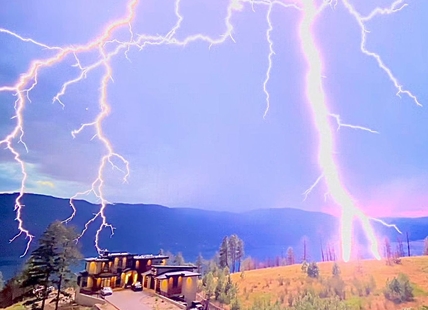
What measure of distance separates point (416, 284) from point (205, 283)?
116 centimetres

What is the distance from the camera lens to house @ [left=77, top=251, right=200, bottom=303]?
8.89ft

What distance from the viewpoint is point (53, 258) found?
2.80m

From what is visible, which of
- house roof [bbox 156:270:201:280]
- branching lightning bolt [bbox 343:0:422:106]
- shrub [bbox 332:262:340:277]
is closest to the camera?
shrub [bbox 332:262:340:277]

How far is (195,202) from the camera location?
2953 mm

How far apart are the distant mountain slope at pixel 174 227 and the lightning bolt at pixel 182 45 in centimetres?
5

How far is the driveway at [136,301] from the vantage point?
104 inches

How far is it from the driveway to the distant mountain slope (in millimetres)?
272

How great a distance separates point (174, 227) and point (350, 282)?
1.09 meters

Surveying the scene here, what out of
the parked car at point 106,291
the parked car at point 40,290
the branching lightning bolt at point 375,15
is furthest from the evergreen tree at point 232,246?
the branching lightning bolt at point 375,15

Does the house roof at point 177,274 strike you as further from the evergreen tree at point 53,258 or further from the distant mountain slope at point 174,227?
the evergreen tree at point 53,258

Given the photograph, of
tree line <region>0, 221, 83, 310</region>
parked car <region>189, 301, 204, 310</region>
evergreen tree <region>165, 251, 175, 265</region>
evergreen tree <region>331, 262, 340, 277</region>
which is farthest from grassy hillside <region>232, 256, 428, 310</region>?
tree line <region>0, 221, 83, 310</region>

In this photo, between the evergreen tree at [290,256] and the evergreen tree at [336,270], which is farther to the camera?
the evergreen tree at [290,256]

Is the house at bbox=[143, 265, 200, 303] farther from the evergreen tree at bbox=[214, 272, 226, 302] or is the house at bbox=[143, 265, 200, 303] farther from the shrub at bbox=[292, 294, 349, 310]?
the shrub at bbox=[292, 294, 349, 310]

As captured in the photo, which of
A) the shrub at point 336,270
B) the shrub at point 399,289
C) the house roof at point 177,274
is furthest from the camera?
the house roof at point 177,274
